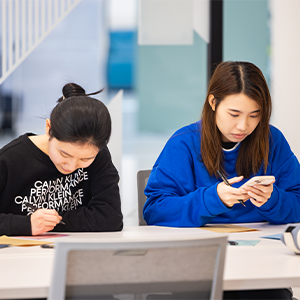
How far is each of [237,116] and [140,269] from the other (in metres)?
1.04

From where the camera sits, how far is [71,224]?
1.49m

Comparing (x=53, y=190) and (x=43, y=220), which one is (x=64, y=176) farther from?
(x=43, y=220)

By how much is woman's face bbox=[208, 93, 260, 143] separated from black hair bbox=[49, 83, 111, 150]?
56 cm

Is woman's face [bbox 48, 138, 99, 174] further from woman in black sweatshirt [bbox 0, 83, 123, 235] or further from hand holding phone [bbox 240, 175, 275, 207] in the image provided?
hand holding phone [bbox 240, 175, 275, 207]

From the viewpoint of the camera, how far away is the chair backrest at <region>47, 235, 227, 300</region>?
0.71 meters

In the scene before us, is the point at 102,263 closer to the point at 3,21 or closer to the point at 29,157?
the point at 29,157

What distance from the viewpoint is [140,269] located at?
0.76 m

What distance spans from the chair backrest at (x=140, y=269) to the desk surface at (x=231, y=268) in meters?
0.02

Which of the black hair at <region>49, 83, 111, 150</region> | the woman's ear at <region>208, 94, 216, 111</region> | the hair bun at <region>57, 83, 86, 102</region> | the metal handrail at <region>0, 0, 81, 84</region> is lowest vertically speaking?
the black hair at <region>49, 83, 111, 150</region>

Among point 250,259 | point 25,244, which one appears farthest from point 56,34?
point 250,259

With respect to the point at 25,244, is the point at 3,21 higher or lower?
higher

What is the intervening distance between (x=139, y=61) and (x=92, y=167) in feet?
5.44

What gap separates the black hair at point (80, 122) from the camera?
1284 mm

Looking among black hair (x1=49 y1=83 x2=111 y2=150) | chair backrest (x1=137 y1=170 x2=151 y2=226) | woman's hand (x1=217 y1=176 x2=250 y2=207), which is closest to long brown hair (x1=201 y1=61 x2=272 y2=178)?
woman's hand (x1=217 y1=176 x2=250 y2=207)
